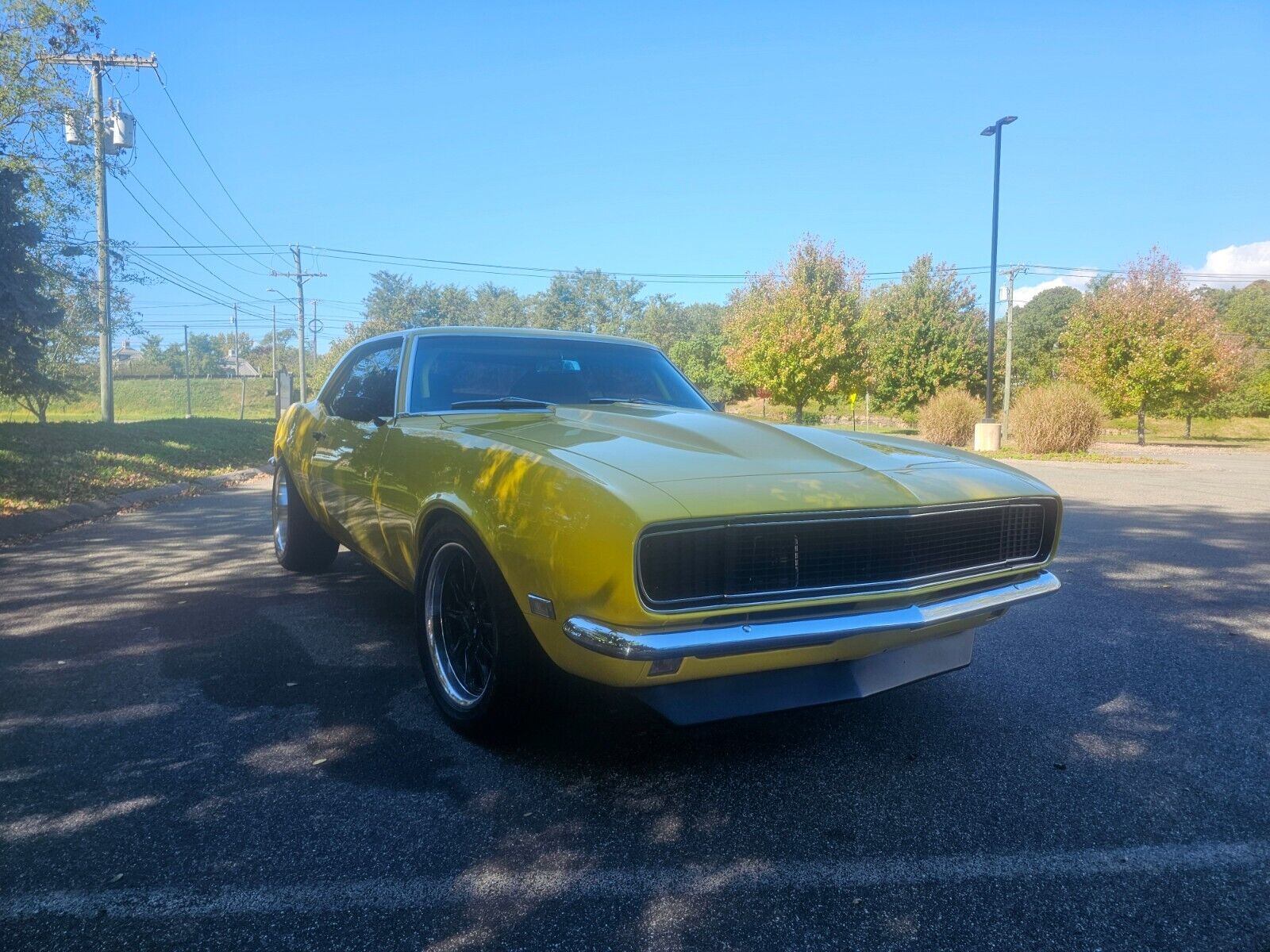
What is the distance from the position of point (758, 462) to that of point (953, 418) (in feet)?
72.2

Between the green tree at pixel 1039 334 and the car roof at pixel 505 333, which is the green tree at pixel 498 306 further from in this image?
the car roof at pixel 505 333

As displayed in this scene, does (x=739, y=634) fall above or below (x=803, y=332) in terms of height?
below

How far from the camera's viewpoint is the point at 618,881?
6.67 ft

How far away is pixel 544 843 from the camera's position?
221cm

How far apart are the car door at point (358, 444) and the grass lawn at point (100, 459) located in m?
5.26

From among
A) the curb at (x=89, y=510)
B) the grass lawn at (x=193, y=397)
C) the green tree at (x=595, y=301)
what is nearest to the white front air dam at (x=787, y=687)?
the curb at (x=89, y=510)

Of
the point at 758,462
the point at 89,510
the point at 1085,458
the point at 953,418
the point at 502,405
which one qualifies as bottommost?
the point at 89,510

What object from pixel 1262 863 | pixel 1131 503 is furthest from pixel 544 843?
pixel 1131 503

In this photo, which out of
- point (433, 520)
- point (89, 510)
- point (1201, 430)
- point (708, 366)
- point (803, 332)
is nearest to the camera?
point (433, 520)

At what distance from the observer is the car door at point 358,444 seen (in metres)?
3.78

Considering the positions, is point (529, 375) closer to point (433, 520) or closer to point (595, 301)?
point (433, 520)

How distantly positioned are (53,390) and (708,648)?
46.9 ft

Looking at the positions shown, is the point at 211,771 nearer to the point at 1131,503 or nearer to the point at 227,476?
the point at 1131,503

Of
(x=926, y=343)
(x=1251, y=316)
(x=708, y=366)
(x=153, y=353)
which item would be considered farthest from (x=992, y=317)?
(x=153, y=353)
